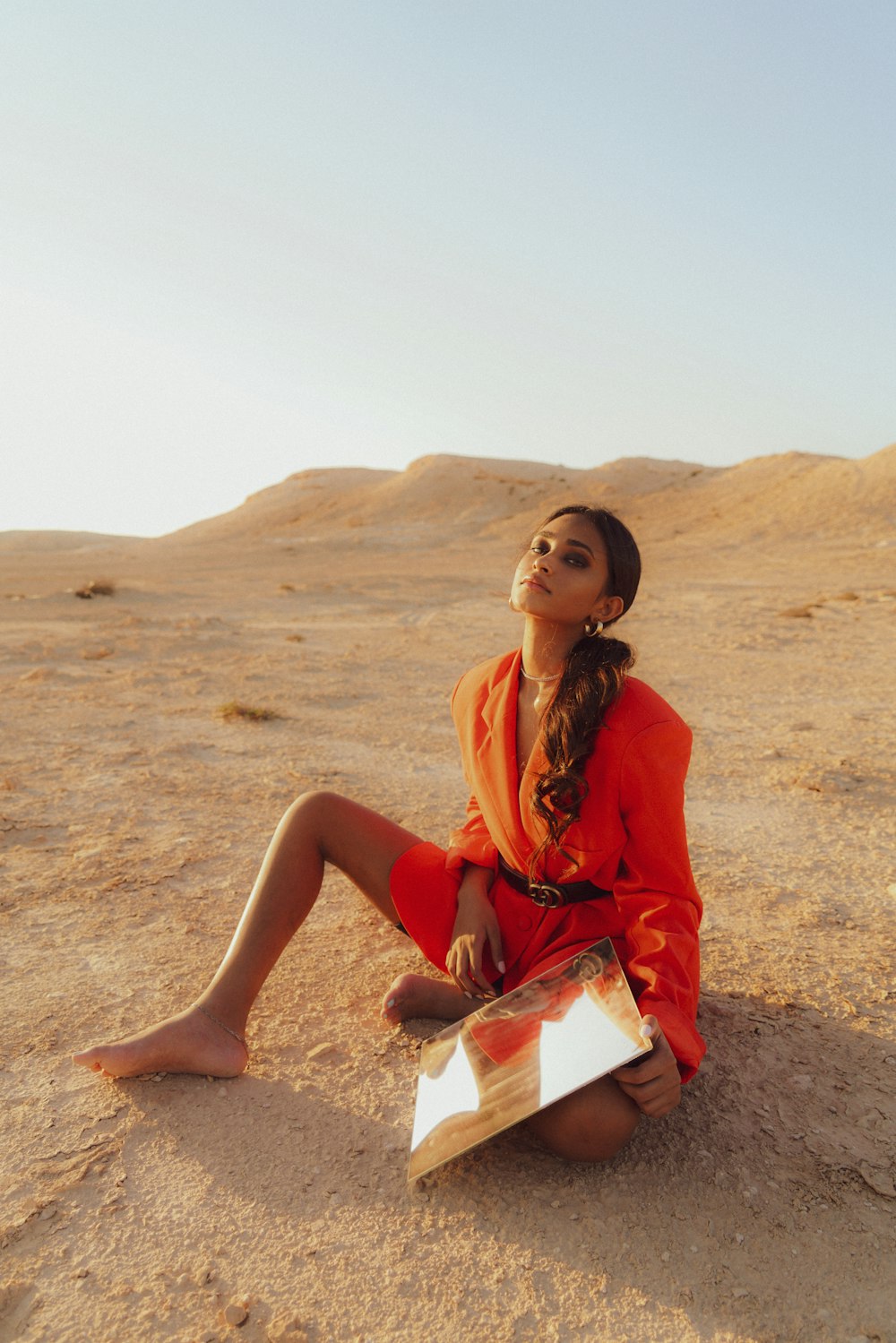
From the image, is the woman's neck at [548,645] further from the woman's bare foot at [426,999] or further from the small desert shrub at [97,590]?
the small desert shrub at [97,590]

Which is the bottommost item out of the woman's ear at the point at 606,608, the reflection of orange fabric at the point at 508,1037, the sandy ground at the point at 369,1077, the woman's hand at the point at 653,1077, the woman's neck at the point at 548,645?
the sandy ground at the point at 369,1077

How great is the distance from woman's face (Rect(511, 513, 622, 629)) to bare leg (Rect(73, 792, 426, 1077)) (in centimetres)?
69

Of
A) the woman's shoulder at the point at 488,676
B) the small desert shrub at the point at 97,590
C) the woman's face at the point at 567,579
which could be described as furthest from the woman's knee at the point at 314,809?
the small desert shrub at the point at 97,590

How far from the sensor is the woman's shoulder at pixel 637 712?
191cm

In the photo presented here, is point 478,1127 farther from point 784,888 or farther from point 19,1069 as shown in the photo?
point 784,888

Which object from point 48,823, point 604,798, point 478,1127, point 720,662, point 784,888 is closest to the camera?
point 478,1127

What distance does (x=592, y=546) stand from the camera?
2068mm

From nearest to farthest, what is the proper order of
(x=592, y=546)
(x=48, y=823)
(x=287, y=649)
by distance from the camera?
(x=592, y=546), (x=48, y=823), (x=287, y=649)

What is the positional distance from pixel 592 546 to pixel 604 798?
58 cm

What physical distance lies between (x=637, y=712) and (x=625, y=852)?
31cm

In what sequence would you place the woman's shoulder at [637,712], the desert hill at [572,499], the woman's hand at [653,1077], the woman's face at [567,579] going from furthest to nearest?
the desert hill at [572,499] < the woman's face at [567,579] < the woman's shoulder at [637,712] < the woman's hand at [653,1077]

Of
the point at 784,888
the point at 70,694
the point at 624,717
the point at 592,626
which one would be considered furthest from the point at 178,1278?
the point at 70,694

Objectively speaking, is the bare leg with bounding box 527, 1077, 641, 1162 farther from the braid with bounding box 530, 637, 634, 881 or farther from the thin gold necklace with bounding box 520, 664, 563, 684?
the thin gold necklace with bounding box 520, 664, 563, 684

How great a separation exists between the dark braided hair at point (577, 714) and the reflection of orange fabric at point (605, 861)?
35 millimetres
